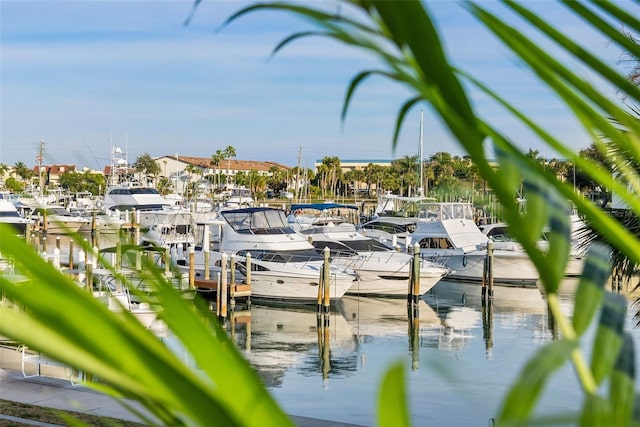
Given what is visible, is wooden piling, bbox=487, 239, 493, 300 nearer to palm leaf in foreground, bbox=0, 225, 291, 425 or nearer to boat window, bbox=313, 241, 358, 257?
boat window, bbox=313, 241, 358, 257

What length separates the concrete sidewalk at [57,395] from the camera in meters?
11.9

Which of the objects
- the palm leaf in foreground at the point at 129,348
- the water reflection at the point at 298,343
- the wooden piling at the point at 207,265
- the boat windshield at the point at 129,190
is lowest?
the water reflection at the point at 298,343

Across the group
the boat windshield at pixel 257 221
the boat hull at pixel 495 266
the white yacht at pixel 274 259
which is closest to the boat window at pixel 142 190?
the white yacht at pixel 274 259

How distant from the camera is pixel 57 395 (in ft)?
44.1

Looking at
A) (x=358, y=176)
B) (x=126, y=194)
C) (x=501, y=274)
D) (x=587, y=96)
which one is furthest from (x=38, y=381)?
(x=358, y=176)

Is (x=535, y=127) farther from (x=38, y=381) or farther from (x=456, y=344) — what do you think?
(x=456, y=344)

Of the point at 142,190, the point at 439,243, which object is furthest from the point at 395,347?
the point at 142,190


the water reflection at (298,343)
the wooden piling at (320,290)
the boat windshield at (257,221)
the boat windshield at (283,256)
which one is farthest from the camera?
the boat windshield at (257,221)

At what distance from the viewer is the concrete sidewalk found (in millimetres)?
11875

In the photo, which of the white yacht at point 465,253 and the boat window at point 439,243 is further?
the boat window at point 439,243

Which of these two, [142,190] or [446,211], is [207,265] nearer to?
[446,211]

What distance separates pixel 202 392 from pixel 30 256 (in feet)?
0.43

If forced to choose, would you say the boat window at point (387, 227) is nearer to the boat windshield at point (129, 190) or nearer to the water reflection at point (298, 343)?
the water reflection at point (298, 343)

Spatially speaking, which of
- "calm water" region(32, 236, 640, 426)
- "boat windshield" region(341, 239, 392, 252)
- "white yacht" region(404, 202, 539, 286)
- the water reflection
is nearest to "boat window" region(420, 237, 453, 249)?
"white yacht" region(404, 202, 539, 286)
